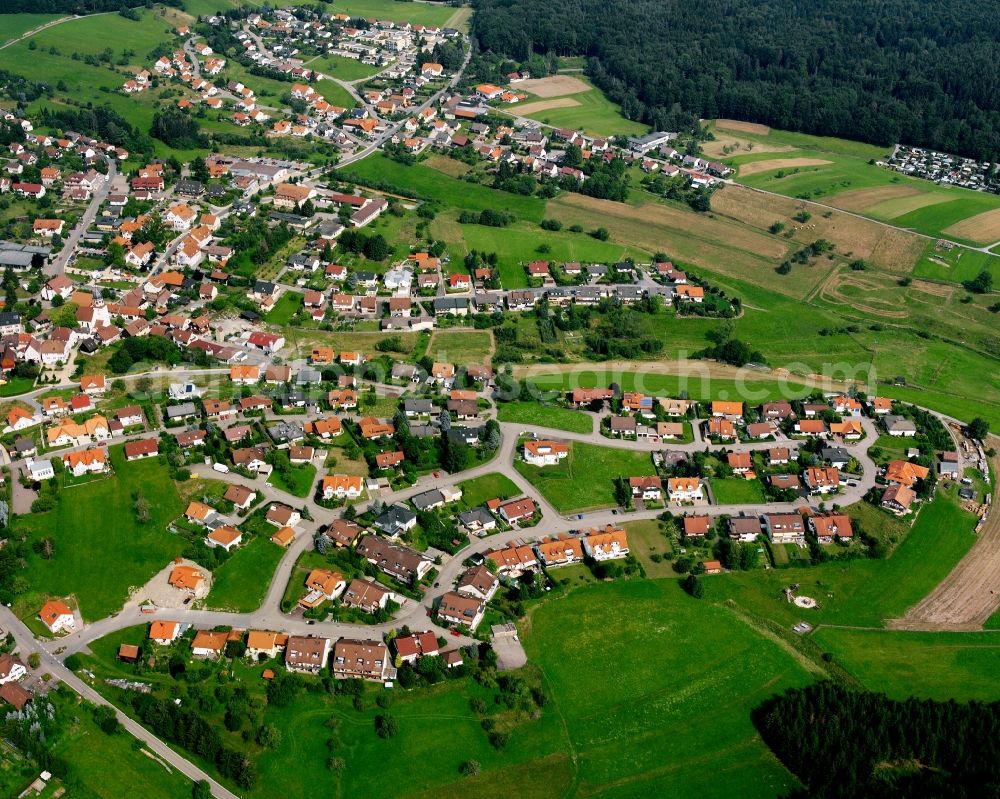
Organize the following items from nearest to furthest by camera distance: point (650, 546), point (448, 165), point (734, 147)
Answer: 1. point (650, 546)
2. point (448, 165)
3. point (734, 147)

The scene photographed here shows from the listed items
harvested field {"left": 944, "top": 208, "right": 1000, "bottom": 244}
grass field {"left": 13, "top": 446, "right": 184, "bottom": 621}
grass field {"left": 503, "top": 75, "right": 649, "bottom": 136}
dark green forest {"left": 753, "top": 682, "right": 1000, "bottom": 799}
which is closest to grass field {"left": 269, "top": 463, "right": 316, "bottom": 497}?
grass field {"left": 13, "top": 446, "right": 184, "bottom": 621}

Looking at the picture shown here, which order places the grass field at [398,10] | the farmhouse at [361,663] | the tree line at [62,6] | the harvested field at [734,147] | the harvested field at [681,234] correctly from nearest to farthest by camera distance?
1. the farmhouse at [361,663]
2. the harvested field at [681,234]
3. the harvested field at [734,147]
4. the tree line at [62,6]
5. the grass field at [398,10]

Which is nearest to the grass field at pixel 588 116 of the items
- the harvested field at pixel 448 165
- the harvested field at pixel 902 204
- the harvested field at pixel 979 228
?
the harvested field at pixel 448 165

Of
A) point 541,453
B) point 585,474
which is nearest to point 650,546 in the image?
point 585,474

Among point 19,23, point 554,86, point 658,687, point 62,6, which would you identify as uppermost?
point 62,6

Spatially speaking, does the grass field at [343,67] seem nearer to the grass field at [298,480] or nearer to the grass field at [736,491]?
the grass field at [298,480]

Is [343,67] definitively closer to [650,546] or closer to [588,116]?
[588,116]

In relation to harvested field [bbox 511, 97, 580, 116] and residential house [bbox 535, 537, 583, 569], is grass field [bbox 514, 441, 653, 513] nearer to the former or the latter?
residential house [bbox 535, 537, 583, 569]
